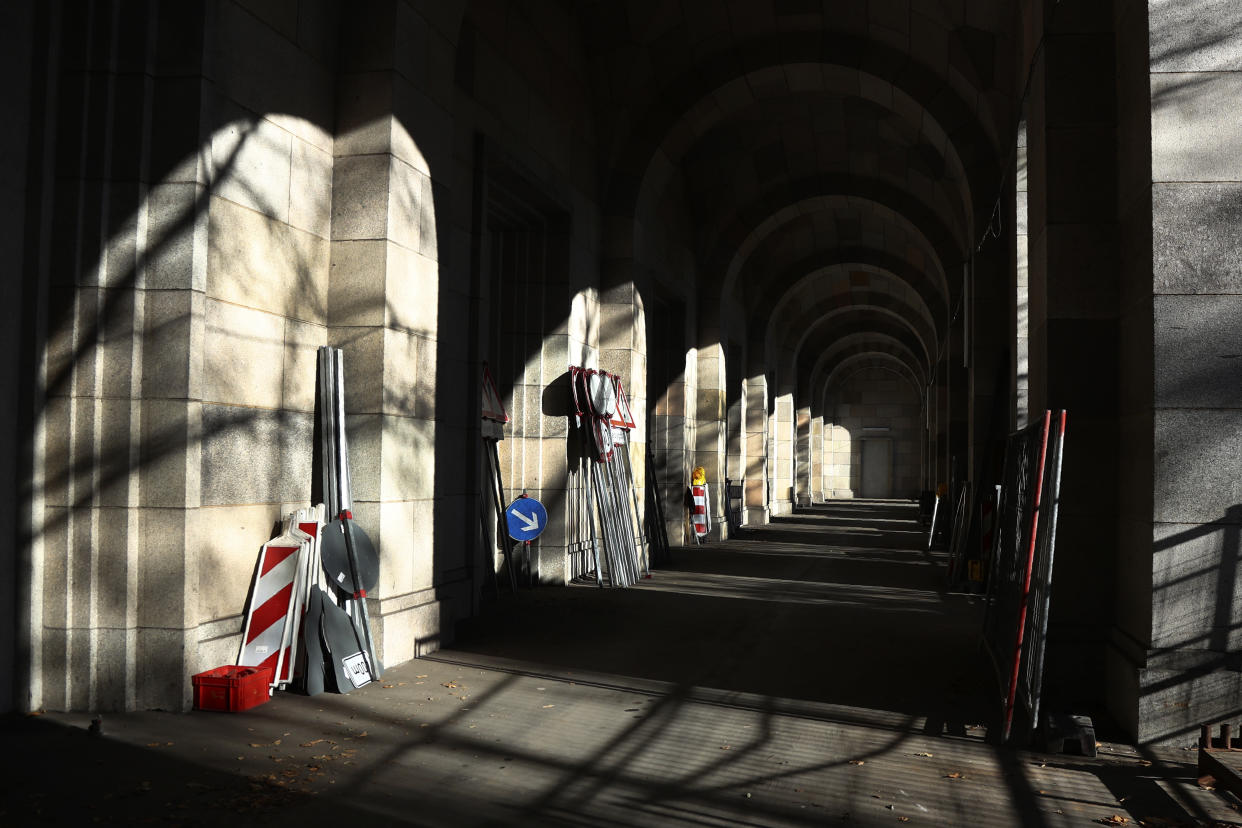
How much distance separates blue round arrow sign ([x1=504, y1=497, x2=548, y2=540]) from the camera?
10047 mm

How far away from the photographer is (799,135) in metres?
16.2

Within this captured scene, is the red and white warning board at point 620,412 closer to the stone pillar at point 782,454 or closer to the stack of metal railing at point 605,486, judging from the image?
the stack of metal railing at point 605,486

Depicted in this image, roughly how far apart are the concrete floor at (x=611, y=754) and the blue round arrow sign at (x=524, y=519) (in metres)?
2.27

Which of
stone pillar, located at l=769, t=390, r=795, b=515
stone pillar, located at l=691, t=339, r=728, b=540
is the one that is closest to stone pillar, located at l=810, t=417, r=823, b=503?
stone pillar, located at l=769, t=390, r=795, b=515

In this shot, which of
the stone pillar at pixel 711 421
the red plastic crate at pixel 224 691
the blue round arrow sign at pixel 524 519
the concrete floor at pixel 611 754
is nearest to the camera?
the concrete floor at pixel 611 754

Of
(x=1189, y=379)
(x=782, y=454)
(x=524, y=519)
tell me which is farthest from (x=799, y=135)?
(x=782, y=454)

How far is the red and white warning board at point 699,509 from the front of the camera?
1658 centimetres

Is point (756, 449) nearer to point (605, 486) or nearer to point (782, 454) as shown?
point (782, 454)

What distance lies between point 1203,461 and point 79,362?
226 inches

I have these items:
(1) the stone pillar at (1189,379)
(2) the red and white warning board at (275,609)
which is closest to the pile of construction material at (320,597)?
(2) the red and white warning board at (275,609)

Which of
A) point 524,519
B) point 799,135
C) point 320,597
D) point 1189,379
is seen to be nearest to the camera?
point 1189,379

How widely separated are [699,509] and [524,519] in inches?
272

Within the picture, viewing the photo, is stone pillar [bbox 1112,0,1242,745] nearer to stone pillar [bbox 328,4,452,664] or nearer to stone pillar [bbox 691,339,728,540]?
stone pillar [bbox 328,4,452,664]

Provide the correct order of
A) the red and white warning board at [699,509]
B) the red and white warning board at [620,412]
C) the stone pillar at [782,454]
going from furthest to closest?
1. the stone pillar at [782,454]
2. the red and white warning board at [699,509]
3. the red and white warning board at [620,412]
